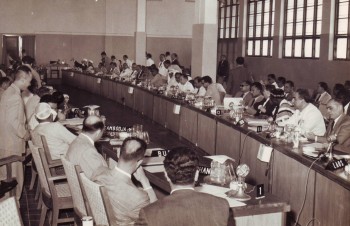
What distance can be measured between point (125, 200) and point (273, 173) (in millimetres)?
2489

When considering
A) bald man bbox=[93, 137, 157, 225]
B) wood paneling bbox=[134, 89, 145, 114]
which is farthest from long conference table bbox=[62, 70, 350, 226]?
wood paneling bbox=[134, 89, 145, 114]

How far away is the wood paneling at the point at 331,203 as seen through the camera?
396cm

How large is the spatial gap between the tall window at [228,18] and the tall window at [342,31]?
6052 millimetres

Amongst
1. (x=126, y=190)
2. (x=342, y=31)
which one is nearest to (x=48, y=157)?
(x=126, y=190)

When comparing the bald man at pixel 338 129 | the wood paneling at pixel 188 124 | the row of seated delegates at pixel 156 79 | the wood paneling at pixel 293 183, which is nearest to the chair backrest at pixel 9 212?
the wood paneling at pixel 293 183

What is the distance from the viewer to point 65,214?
551cm

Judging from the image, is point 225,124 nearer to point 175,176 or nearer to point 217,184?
point 217,184

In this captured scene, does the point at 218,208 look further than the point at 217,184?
No

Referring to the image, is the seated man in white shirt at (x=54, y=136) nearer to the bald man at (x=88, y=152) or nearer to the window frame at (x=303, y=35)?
the bald man at (x=88, y=152)

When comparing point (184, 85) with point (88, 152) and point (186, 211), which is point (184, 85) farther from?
point (186, 211)

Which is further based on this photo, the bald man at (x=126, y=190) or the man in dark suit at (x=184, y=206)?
the bald man at (x=126, y=190)

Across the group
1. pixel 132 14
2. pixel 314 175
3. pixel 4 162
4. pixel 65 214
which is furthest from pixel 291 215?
pixel 132 14

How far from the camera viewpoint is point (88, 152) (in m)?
4.34

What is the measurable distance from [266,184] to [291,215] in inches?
30.5
